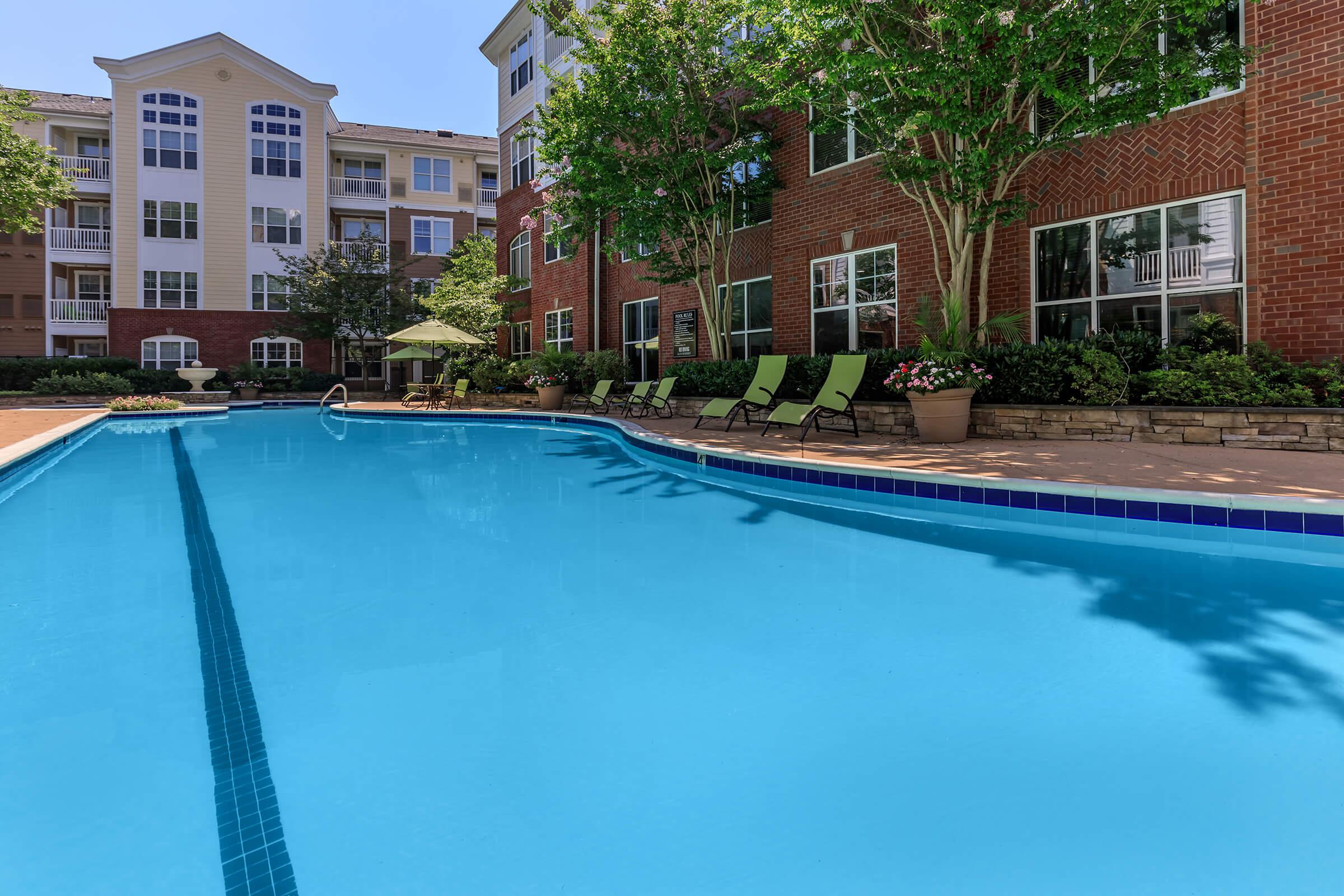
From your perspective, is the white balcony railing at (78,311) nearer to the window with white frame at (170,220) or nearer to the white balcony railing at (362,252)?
the window with white frame at (170,220)

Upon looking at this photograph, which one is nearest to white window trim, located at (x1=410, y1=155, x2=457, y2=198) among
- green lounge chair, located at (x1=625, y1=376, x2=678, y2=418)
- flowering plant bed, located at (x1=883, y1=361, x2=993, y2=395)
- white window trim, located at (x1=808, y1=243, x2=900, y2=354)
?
green lounge chair, located at (x1=625, y1=376, x2=678, y2=418)

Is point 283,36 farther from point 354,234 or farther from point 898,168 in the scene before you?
point 898,168

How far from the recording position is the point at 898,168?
30.0 feet

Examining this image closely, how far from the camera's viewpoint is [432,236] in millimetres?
33406

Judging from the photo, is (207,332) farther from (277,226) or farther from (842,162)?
(842,162)

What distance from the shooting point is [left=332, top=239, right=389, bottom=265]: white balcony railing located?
27.8 metres

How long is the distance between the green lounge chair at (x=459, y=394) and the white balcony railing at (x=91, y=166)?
20.3m

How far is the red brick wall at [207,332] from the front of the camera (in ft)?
93.2

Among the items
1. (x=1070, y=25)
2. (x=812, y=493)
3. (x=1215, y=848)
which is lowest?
(x=1215, y=848)

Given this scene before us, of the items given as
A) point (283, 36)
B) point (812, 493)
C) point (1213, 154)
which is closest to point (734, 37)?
point (1213, 154)

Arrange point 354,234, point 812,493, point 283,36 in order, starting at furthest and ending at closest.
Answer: point 354,234 < point 283,36 < point 812,493

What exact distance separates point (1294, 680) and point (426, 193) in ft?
117

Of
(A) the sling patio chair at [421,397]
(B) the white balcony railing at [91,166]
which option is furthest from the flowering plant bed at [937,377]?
(B) the white balcony railing at [91,166]

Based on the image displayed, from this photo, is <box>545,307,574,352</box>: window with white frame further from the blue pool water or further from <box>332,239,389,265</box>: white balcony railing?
the blue pool water
